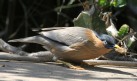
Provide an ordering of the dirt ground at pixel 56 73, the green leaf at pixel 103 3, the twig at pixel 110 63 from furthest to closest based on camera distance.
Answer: the green leaf at pixel 103 3, the twig at pixel 110 63, the dirt ground at pixel 56 73

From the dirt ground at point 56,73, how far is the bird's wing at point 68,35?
0.31m

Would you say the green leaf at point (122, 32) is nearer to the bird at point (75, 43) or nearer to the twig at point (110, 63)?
the twig at point (110, 63)

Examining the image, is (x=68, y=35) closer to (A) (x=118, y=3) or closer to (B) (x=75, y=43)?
(B) (x=75, y=43)

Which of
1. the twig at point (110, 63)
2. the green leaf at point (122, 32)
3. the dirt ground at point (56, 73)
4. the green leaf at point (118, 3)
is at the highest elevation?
the green leaf at point (118, 3)

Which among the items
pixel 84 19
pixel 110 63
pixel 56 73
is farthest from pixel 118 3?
pixel 56 73

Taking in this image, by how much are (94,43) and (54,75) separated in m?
0.60

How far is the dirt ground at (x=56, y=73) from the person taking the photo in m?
4.36

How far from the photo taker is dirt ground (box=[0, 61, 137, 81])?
4363 mm

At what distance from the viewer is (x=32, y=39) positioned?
514cm

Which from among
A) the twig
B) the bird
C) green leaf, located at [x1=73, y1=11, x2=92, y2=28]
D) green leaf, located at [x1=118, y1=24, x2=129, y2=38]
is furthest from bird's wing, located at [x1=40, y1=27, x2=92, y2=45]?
green leaf, located at [x1=118, y1=24, x2=129, y2=38]

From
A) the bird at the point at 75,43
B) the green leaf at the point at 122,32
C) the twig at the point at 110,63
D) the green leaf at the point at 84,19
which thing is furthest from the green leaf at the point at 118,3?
the bird at the point at 75,43

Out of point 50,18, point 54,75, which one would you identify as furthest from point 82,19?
point 50,18

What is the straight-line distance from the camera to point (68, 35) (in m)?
4.99

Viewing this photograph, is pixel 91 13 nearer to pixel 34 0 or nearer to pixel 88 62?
pixel 88 62
